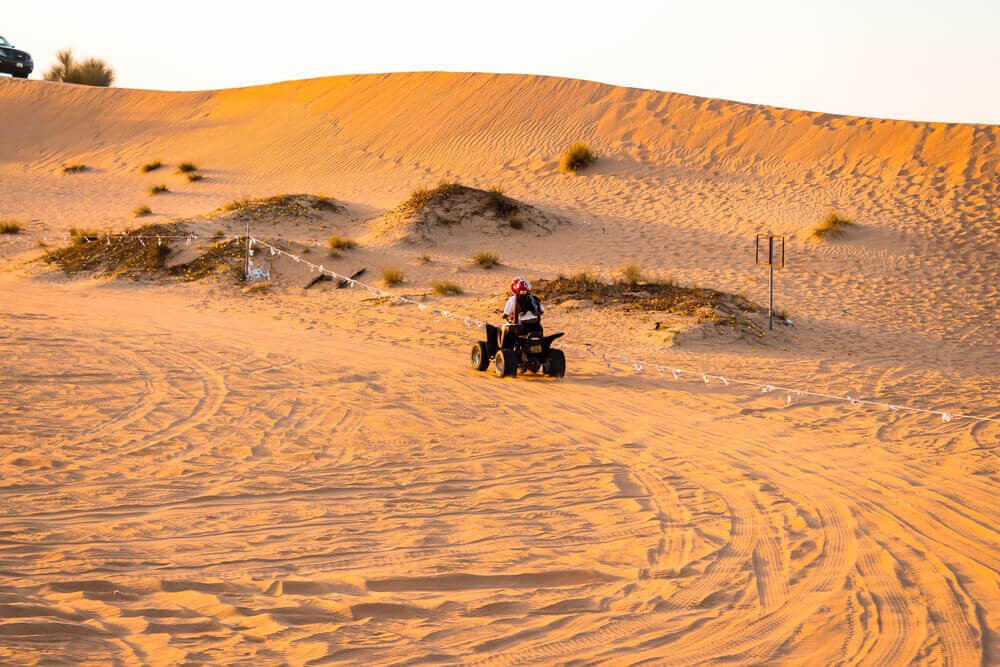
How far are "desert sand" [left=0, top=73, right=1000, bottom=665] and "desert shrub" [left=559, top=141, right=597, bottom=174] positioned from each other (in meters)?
6.72

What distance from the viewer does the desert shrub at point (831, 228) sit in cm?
2539

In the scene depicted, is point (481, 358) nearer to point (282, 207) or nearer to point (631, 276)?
point (631, 276)

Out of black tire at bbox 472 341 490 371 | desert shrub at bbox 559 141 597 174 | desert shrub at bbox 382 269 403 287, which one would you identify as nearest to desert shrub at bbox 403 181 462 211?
desert shrub at bbox 382 269 403 287

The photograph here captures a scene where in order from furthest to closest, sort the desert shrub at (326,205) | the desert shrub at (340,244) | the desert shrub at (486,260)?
the desert shrub at (326,205), the desert shrub at (340,244), the desert shrub at (486,260)

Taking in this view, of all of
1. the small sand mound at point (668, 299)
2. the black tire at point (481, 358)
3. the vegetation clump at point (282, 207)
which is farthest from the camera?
the vegetation clump at point (282, 207)

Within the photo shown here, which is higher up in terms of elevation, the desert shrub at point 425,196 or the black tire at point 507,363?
the desert shrub at point 425,196

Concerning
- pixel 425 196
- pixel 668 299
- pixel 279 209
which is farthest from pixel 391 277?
pixel 279 209

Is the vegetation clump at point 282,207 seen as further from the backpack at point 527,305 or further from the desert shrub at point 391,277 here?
the backpack at point 527,305

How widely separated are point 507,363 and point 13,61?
3732 centimetres

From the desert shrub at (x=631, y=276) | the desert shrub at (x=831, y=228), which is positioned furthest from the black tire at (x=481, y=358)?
the desert shrub at (x=831, y=228)

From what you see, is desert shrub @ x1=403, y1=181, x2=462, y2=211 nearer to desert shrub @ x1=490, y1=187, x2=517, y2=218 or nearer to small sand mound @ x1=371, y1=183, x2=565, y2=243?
small sand mound @ x1=371, y1=183, x2=565, y2=243

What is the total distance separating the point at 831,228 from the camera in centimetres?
2548

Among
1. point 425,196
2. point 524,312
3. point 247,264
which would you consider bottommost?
point 524,312

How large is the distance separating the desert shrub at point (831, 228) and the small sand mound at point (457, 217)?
6737mm
